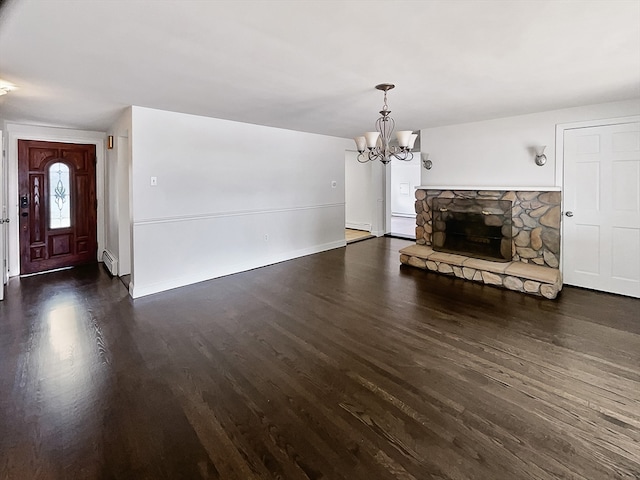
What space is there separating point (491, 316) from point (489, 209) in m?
1.98

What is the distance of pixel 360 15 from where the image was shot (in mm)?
1896

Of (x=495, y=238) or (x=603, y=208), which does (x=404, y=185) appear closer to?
(x=495, y=238)

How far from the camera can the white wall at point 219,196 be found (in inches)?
162

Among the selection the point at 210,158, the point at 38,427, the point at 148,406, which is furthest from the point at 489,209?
the point at 38,427

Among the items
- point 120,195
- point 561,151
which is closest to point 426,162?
point 561,151

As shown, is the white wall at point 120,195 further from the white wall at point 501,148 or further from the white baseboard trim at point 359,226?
the white baseboard trim at point 359,226

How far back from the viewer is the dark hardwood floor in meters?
1.65

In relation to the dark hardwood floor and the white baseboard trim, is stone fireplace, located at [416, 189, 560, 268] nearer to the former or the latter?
the dark hardwood floor

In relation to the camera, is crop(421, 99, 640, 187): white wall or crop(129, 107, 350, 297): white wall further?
crop(421, 99, 640, 187): white wall

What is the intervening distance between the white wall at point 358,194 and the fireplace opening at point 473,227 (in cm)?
338

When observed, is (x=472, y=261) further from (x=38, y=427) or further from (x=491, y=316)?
(x=38, y=427)

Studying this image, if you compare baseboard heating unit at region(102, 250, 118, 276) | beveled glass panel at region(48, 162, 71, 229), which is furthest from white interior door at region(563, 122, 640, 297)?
beveled glass panel at region(48, 162, 71, 229)

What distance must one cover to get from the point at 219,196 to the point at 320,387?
11.2ft

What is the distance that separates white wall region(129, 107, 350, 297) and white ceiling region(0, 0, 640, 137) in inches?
21.2
